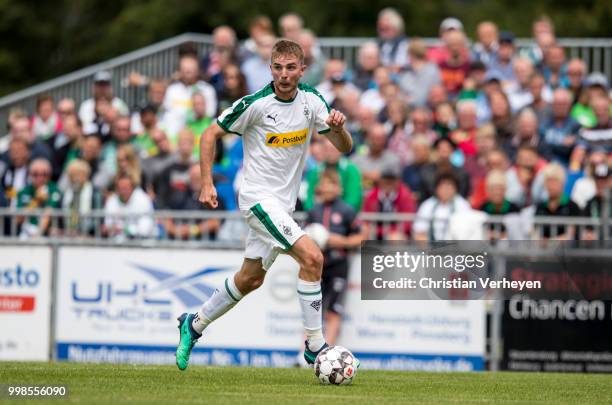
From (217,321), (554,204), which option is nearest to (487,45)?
(554,204)

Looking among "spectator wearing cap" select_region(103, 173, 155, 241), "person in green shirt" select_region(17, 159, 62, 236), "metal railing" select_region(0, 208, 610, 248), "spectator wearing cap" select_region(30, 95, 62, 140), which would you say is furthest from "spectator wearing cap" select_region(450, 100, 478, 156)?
"spectator wearing cap" select_region(30, 95, 62, 140)

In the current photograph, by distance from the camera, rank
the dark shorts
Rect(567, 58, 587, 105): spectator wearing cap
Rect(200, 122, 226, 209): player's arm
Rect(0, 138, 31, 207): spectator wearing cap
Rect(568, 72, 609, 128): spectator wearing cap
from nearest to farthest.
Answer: Rect(200, 122, 226, 209): player's arm, the dark shorts, Rect(568, 72, 609, 128): spectator wearing cap, Rect(567, 58, 587, 105): spectator wearing cap, Rect(0, 138, 31, 207): spectator wearing cap

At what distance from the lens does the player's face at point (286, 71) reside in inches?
512

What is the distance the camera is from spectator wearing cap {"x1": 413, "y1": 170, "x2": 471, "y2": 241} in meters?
18.2

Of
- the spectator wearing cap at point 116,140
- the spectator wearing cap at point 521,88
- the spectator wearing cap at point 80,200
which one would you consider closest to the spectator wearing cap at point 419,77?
the spectator wearing cap at point 521,88

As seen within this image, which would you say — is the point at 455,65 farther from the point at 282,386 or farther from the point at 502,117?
the point at 282,386

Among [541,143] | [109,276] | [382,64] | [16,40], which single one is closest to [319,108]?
[109,276]

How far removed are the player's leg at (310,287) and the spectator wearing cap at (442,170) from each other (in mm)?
6423

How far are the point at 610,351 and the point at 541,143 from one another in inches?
142

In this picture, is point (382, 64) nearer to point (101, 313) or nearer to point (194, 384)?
point (101, 313)

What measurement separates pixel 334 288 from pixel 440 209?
5.33ft

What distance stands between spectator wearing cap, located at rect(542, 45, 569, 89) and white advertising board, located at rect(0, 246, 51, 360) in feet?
25.5

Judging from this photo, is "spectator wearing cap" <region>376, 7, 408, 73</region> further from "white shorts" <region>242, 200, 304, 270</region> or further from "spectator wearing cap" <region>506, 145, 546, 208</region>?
"white shorts" <region>242, 200, 304, 270</region>

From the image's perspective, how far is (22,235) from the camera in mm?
19812
